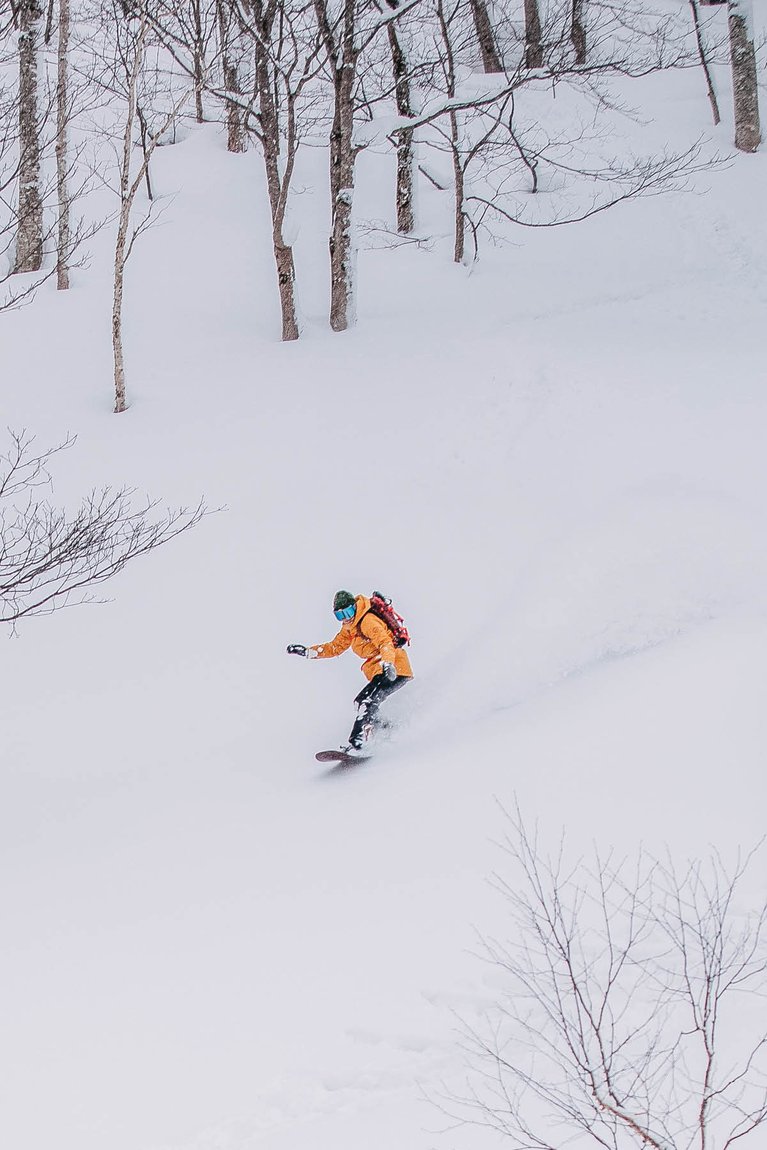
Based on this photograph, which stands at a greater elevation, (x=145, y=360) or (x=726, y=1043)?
(x=145, y=360)

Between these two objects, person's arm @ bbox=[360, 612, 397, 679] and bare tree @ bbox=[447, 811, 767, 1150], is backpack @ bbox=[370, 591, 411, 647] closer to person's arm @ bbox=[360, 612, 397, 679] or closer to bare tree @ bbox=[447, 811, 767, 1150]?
person's arm @ bbox=[360, 612, 397, 679]

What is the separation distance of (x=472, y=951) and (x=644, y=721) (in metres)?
2.64

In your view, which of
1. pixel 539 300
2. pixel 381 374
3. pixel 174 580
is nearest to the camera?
pixel 174 580

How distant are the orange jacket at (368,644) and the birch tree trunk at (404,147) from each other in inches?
372

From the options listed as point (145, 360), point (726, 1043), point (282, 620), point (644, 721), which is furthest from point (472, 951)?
point (145, 360)

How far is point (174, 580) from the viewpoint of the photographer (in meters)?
10.1

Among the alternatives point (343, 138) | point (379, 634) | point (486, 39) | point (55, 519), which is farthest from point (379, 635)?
point (486, 39)

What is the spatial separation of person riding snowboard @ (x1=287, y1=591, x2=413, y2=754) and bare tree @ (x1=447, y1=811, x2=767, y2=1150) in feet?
7.76

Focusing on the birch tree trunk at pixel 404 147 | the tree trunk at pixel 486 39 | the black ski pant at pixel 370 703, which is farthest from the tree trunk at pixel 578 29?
the black ski pant at pixel 370 703

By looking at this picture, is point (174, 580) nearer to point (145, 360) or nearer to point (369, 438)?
point (369, 438)

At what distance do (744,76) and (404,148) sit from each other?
701cm

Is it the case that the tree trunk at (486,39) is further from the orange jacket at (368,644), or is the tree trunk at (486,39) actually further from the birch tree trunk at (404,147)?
the orange jacket at (368,644)

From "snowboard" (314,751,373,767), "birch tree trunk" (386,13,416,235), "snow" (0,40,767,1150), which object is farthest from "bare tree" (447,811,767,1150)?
"birch tree trunk" (386,13,416,235)

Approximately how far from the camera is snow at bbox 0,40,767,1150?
17.3ft
